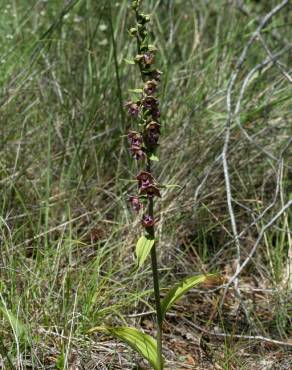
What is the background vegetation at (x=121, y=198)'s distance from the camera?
2.41m

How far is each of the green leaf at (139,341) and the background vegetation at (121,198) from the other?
3.3 inches

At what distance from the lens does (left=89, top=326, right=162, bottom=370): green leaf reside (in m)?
2.17

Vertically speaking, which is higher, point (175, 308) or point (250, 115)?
point (250, 115)

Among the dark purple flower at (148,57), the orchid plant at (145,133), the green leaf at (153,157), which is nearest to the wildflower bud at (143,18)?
the orchid plant at (145,133)

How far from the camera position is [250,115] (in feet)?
11.2

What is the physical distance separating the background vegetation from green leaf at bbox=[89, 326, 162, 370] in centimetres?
8

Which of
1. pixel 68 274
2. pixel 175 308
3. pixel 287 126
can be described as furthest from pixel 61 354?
pixel 287 126

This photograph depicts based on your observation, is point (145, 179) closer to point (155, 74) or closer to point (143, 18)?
point (155, 74)

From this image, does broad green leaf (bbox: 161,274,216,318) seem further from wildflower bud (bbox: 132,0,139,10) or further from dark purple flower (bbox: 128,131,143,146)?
wildflower bud (bbox: 132,0,139,10)

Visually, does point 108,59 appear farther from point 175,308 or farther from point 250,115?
point 175,308

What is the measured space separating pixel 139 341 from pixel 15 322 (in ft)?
1.28

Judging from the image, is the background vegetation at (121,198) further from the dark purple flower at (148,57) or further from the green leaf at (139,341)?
the dark purple flower at (148,57)

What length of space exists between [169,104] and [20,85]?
29.1 inches

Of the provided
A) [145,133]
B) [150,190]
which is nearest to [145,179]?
[150,190]
